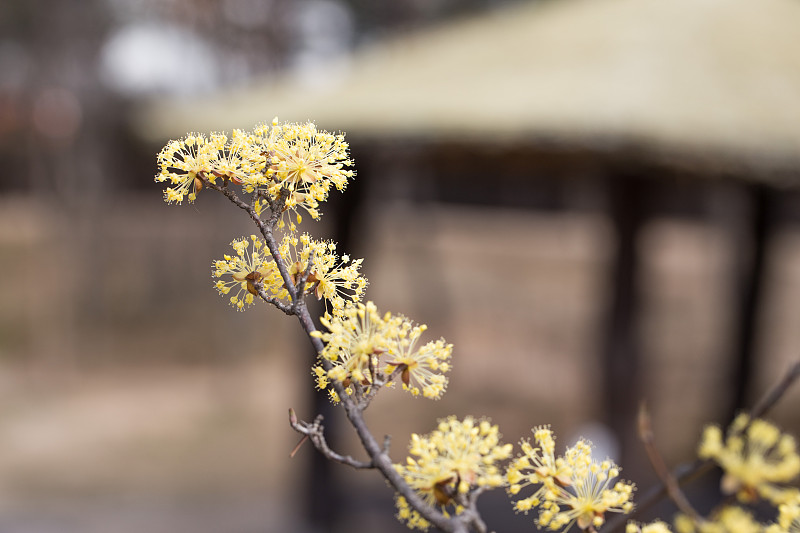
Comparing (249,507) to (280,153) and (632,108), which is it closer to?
(632,108)

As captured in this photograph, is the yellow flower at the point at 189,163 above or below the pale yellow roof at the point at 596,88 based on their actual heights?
below

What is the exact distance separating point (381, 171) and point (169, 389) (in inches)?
170

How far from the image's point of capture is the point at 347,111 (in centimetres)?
258

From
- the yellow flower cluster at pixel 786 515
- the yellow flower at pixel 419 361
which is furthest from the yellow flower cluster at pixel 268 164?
the yellow flower cluster at pixel 786 515

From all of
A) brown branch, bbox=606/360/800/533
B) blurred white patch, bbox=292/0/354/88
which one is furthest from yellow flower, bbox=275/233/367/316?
blurred white patch, bbox=292/0/354/88

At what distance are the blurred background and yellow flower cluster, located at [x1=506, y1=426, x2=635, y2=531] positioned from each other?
174 centimetres

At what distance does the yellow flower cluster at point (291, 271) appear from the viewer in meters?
0.45

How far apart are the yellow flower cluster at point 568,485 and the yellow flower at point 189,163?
0.28m

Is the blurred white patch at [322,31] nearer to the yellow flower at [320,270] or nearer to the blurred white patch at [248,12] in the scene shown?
the blurred white patch at [248,12]

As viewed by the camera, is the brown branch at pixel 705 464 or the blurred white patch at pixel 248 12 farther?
the blurred white patch at pixel 248 12

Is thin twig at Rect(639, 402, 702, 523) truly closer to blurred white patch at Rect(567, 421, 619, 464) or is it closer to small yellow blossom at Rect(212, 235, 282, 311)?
small yellow blossom at Rect(212, 235, 282, 311)

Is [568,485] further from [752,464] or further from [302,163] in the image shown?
[302,163]

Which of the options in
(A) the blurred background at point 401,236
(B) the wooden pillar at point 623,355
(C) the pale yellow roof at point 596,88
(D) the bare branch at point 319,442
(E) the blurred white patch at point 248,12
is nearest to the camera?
(D) the bare branch at point 319,442

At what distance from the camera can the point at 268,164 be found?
44 centimetres
